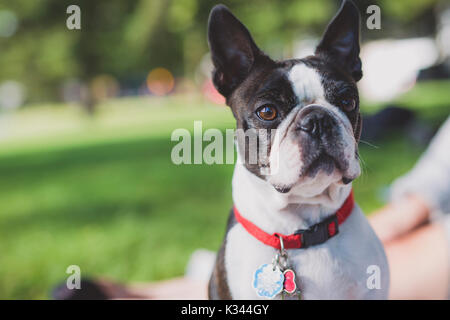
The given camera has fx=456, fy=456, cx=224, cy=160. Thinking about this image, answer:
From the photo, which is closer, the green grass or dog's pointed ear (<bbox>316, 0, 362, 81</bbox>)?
dog's pointed ear (<bbox>316, 0, 362, 81</bbox>)

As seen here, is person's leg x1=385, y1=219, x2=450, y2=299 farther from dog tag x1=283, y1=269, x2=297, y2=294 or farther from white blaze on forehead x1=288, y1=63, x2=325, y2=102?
white blaze on forehead x1=288, y1=63, x2=325, y2=102

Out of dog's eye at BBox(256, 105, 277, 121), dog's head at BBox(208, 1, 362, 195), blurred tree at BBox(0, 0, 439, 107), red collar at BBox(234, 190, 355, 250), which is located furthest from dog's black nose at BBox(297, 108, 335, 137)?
blurred tree at BBox(0, 0, 439, 107)

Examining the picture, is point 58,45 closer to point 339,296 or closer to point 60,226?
point 60,226

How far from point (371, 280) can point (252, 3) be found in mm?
1431

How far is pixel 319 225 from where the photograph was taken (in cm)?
126

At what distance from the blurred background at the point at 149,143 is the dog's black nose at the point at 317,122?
15 cm

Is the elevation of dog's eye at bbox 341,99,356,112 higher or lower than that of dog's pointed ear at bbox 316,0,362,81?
lower

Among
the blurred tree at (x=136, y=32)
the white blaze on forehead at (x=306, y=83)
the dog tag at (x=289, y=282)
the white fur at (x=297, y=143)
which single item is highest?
the blurred tree at (x=136, y=32)

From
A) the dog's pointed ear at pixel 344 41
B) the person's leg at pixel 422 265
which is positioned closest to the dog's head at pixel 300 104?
the dog's pointed ear at pixel 344 41

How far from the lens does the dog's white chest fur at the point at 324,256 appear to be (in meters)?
1.25

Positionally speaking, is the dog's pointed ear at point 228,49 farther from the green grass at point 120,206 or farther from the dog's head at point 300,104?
the green grass at point 120,206

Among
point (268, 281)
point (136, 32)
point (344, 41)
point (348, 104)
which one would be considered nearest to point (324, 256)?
point (268, 281)

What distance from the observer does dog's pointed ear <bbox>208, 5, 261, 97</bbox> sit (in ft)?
3.99
